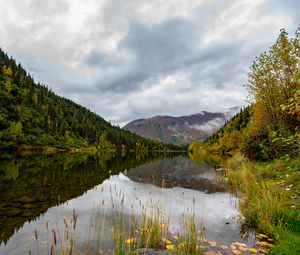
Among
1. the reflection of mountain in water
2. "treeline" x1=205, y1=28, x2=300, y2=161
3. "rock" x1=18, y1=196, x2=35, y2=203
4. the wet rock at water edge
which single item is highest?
"treeline" x1=205, y1=28, x2=300, y2=161

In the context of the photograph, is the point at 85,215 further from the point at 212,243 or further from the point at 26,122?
the point at 26,122

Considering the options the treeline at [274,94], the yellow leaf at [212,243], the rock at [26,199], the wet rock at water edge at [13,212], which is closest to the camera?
the yellow leaf at [212,243]

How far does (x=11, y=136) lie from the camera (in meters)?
88.0

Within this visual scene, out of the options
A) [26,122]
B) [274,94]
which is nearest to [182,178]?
[274,94]

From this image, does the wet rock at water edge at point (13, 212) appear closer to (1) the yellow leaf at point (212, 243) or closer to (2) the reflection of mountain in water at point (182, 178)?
(2) the reflection of mountain in water at point (182, 178)

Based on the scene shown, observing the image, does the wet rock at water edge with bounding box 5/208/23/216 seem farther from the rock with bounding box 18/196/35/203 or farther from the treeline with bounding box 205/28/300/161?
the treeline with bounding box 205/28/300/161

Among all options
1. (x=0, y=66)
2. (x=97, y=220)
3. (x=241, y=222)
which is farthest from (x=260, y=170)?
(x=0, y=66)

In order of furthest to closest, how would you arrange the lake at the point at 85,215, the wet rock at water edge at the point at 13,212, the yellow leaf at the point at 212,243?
the wet rock at water edge at the point at 13,212
the lake at the point at 85,215
the yellow leaf at the point at 212,243

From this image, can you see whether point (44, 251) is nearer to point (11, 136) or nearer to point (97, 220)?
point (97, 220)

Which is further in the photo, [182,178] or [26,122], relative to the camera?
[26,122]

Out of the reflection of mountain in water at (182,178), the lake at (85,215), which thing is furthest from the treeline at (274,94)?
the lake at (85,215)

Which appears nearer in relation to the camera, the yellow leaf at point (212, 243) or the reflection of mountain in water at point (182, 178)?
the yellow leaf at point (212, 243)

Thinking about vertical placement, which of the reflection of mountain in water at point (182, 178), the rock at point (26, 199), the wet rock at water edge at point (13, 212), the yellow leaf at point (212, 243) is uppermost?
the rock at point (26, 199)

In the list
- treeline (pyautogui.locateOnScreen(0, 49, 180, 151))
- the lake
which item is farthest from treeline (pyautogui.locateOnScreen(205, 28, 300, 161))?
treeline (pyautogui.locateOnScreen(0, 49, 180, 151))
